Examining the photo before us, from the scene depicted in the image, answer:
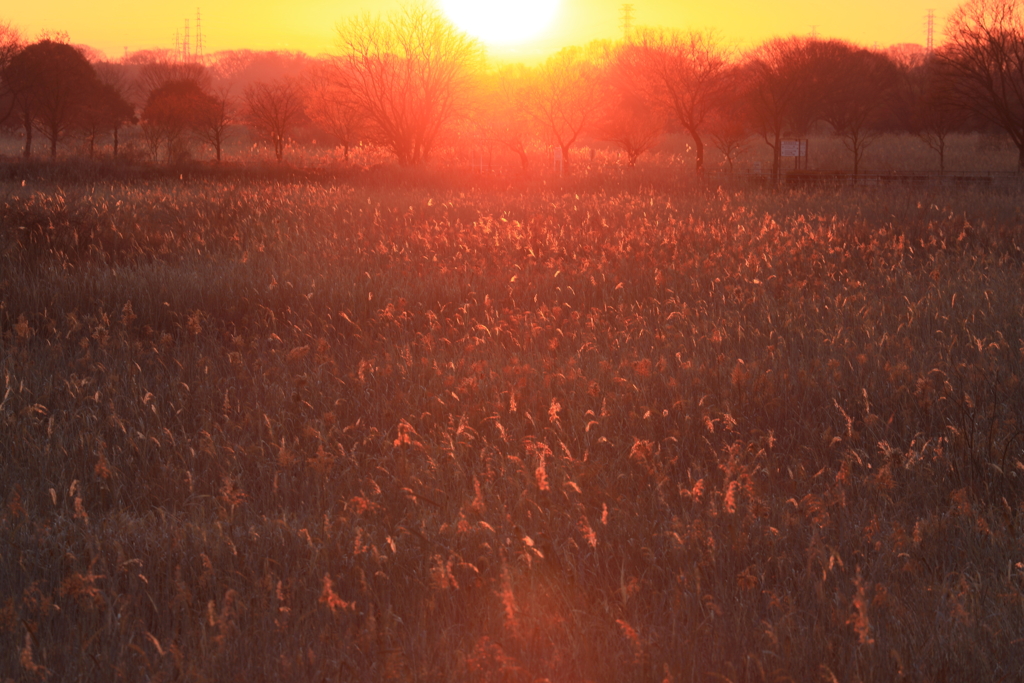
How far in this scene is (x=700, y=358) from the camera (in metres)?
5.34

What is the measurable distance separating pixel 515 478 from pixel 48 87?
3950cm

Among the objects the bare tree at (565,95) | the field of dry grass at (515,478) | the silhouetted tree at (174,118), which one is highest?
the bare tree at (565,95)

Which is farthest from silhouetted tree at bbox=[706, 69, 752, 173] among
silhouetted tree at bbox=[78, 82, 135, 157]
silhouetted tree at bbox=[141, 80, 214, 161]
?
silhouetted tree at bbox=[78, 82, 135, 157]

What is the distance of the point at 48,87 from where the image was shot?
115ft

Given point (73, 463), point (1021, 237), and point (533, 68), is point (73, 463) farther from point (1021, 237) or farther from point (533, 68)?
point (533, 68)

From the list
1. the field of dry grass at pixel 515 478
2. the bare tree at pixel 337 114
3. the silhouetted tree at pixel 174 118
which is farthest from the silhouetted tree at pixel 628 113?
the field of dry grass at pixel 515 478

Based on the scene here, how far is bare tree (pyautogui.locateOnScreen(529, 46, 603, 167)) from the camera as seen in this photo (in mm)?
42906

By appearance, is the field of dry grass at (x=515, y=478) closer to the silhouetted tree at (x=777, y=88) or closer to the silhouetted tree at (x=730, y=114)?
the silhouetted tree at (x=777, y=88)

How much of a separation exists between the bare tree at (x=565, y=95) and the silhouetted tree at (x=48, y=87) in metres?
23.2

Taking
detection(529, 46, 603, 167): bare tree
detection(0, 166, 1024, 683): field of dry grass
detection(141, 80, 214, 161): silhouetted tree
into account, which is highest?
detection(529, 46, 603, 167): bare tree

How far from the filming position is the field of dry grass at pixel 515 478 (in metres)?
2.44

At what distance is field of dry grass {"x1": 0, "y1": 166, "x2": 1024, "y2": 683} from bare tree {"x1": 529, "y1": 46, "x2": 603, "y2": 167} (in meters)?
35.6

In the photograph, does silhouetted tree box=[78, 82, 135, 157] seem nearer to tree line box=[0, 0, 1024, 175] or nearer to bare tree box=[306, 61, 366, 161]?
tree line box=[0, 0, 1024, 175]

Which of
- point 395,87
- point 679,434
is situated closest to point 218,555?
point 679,434
